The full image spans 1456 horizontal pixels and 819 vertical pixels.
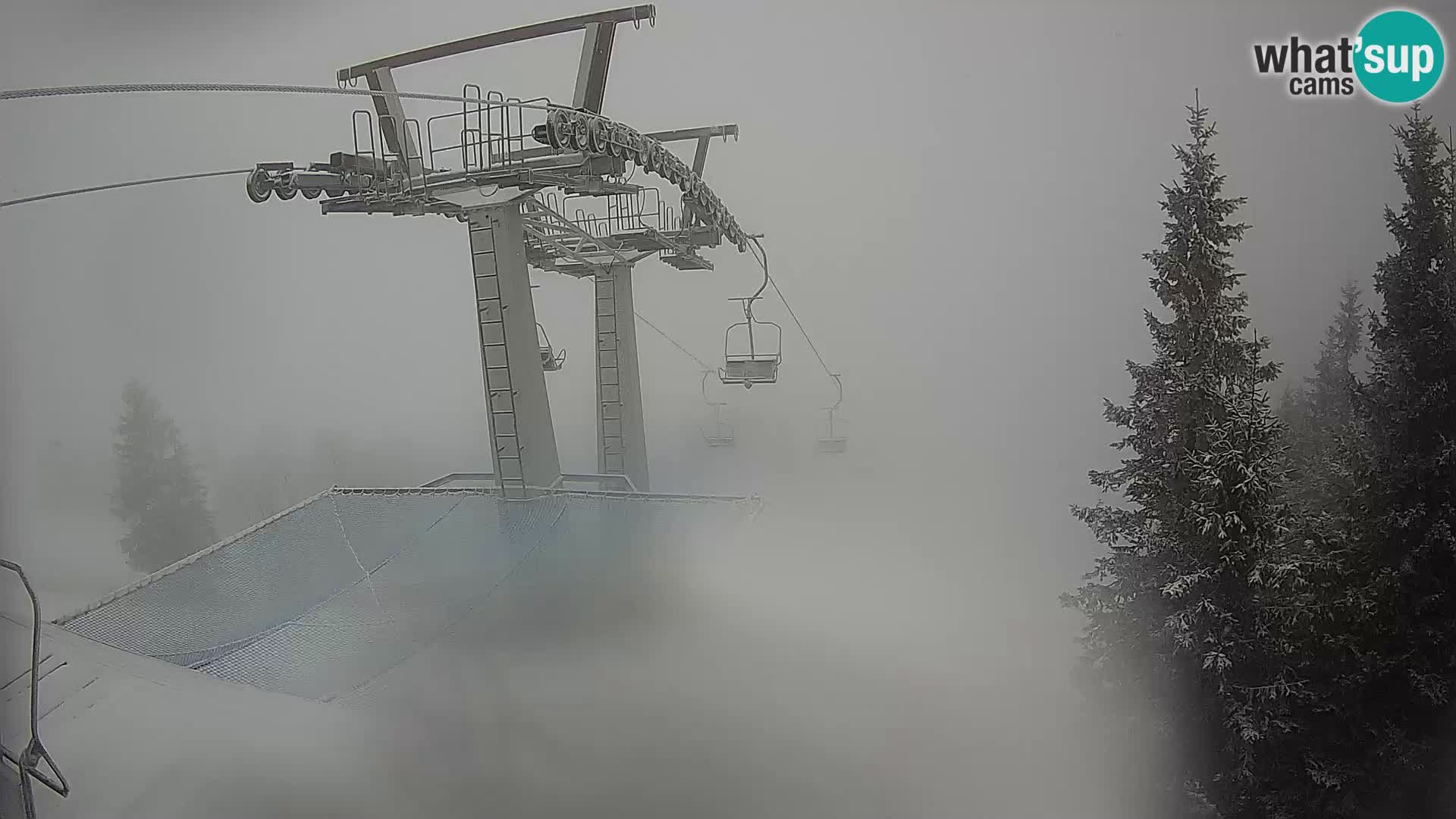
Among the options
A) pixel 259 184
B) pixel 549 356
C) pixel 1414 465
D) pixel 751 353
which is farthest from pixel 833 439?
pixel 259 184

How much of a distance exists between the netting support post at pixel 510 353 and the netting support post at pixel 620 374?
18 centimetres

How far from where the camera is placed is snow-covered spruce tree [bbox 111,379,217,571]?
2822 millimetres

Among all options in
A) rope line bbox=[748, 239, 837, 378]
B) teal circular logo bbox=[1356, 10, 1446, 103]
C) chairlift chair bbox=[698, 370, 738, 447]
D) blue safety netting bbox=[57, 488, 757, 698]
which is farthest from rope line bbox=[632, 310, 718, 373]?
teal circular logo bbox=[1356, 10, 1446, 103]

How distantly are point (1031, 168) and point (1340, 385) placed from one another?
88 centimetres

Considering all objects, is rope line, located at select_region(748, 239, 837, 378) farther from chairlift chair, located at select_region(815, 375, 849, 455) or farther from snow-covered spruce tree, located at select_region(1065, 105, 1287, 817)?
snow-covered spruce tree, located at select_region(1065, 105, 1287, 817)

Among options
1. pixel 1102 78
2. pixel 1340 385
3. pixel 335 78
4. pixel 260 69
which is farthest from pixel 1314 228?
pixel 260 69

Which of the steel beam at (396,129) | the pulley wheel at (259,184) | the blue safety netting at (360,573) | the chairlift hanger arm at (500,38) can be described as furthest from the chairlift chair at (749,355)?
the pulley wheel at (259,184)

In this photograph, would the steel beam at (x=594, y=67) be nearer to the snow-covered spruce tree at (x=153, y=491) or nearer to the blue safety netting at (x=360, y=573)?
the blue safety netting at (x=360, y=573)

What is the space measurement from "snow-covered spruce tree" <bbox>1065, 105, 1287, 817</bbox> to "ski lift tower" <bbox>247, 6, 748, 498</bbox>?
1123mm

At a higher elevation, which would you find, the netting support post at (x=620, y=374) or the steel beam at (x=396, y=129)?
the steel beam at (x=396, y=129)

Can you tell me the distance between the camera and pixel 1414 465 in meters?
2.36

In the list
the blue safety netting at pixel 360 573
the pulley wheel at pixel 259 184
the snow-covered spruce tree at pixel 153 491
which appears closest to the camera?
the pulley wheel at pixel 259 184

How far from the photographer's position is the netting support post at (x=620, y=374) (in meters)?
2.90

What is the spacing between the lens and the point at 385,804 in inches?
104
